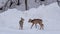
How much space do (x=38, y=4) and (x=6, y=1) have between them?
7.12 ft

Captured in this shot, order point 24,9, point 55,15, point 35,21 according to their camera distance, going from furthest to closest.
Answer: point 24,9, point 55,15, point 35,21

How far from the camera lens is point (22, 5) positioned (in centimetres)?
1922

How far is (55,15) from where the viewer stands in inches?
613

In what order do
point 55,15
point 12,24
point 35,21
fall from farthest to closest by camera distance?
1. point 55,15
2. point 12,24
3. point 35,21

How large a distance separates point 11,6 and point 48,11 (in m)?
3.79

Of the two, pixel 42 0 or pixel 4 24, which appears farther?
pixel 42 0

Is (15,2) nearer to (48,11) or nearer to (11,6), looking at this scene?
(11,6)

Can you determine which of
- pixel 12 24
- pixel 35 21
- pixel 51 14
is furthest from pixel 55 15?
pixel 35 21

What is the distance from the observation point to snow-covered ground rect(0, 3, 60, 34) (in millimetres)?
11162

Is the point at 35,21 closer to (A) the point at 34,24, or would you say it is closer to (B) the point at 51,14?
(A) the point at 34,24

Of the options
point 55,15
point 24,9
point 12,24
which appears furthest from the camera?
point 24,9

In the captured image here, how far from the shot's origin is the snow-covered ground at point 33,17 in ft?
36.6

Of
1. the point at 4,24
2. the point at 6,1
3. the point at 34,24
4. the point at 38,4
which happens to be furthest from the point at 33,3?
the point at 34,24

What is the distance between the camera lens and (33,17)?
603 inches
